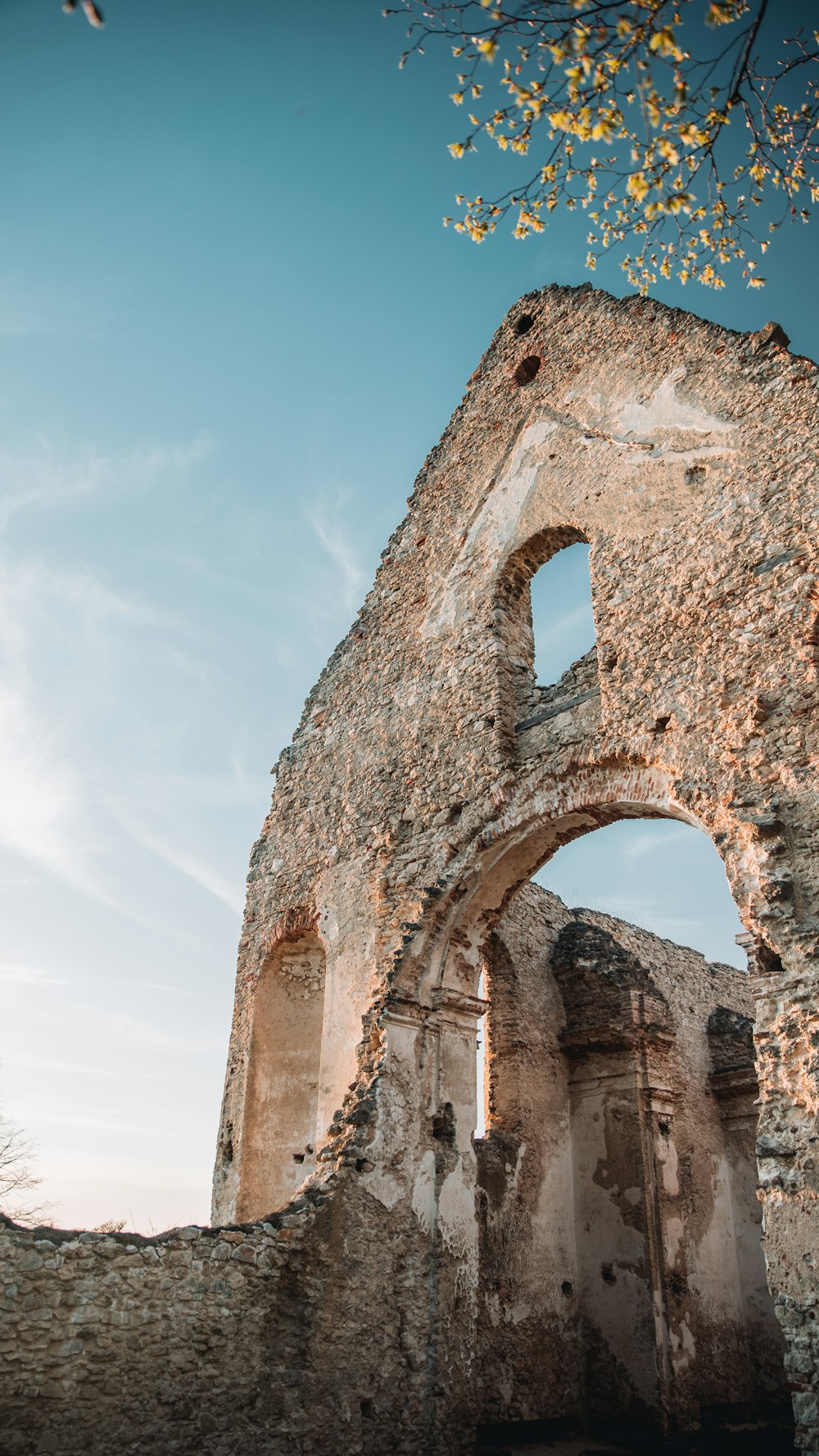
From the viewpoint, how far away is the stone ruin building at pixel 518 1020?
5.26 m

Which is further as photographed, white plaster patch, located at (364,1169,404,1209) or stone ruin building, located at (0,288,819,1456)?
white plaster patch, located at (364,1169,404,1209)

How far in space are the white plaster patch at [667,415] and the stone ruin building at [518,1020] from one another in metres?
0.03

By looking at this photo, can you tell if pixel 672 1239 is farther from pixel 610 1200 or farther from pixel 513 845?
pixel 513 845

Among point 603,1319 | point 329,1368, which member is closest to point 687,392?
point 329,1368

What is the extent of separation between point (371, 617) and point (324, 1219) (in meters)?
5.71

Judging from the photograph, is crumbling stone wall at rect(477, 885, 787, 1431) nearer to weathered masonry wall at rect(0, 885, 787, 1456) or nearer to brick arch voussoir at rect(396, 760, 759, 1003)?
weathered masonry wall at rect(0, 885, 787, 1456)

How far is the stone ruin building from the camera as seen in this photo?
17.3ft

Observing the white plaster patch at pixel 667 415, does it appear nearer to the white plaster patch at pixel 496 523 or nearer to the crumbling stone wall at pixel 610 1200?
the white plaster patch at pixel 496 523

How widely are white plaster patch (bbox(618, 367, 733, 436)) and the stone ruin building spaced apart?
31 mm

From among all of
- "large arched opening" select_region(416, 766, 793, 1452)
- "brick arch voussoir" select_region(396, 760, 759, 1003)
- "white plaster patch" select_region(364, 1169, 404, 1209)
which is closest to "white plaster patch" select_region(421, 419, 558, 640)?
"brick arch voussoir" select_region(396, 760, 759, 1003)

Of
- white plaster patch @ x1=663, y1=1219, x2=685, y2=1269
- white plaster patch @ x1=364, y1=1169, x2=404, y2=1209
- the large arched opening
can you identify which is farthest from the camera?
white plaster patch @ x1=663, y1=1219, x2=685, y2=1269

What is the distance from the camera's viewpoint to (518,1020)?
9.80m

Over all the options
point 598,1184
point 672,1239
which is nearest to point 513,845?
point 598,1184

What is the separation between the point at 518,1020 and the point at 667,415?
5969 mm
